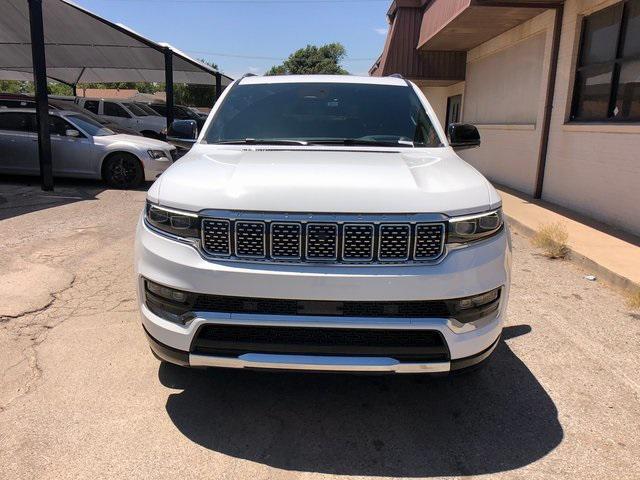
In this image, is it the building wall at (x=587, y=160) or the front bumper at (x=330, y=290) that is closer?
the front bumper at (x=330, y=290)

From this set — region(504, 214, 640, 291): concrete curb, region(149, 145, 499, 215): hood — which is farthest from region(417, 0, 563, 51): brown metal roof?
region(149, 145, 499, 215): hood

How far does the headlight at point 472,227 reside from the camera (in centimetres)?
271

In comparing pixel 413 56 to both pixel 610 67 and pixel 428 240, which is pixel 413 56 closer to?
pixel 610 67

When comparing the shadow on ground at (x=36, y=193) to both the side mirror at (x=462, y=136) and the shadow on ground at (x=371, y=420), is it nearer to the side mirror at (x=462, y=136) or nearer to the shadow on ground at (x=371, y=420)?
the shadow on ground at (x=371, y=420)

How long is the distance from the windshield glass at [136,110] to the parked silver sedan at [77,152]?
751cm

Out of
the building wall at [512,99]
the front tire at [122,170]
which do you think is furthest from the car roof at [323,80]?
the front tire at [122,170]

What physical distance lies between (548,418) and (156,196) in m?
2.49

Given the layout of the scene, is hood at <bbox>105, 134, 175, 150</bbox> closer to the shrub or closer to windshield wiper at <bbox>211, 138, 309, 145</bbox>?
the shrub

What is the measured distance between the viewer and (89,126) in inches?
470

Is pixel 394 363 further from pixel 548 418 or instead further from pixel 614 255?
pixel 614 255

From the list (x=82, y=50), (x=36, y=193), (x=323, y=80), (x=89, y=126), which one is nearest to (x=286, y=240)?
(x=323, y=80)

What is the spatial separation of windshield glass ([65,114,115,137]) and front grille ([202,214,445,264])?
33.9 feet

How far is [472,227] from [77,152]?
35.5 ft

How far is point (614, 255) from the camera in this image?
639 cm
